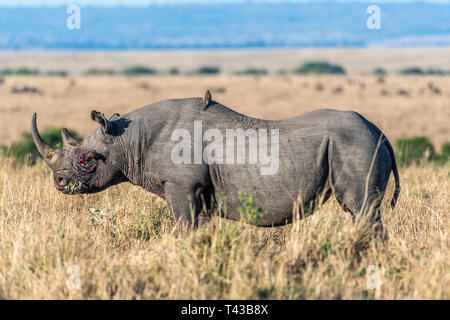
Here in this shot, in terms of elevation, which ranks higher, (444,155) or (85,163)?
(85,163)

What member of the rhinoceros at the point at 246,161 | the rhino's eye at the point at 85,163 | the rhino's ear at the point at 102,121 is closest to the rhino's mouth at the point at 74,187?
the rhinoceros at the point at 246,161

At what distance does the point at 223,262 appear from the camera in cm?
551

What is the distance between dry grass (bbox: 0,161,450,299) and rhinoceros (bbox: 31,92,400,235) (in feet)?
0.73

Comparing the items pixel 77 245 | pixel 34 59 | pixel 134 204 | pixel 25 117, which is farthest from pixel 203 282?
pixel 34 59

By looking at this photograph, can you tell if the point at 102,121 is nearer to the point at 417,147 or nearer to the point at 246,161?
the point at 246,161

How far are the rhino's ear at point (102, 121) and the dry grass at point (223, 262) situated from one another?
3.14ft

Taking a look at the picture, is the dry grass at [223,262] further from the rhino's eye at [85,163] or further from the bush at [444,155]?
the bush at [444,155]

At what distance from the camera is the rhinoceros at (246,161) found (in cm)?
588

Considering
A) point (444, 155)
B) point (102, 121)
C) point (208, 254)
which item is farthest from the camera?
point (444, 155)

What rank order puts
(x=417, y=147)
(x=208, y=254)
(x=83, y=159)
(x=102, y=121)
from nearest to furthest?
(x=208, y=254) < (x=102, y=121) < (x=83, y=159) < (x=417, y=147)

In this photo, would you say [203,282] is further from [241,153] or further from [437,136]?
[437,136]

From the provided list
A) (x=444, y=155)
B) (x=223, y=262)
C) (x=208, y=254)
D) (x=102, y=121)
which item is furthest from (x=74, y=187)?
(x=444, y=155)

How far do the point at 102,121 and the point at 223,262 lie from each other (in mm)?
1777

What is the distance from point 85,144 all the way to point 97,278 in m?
1.65
